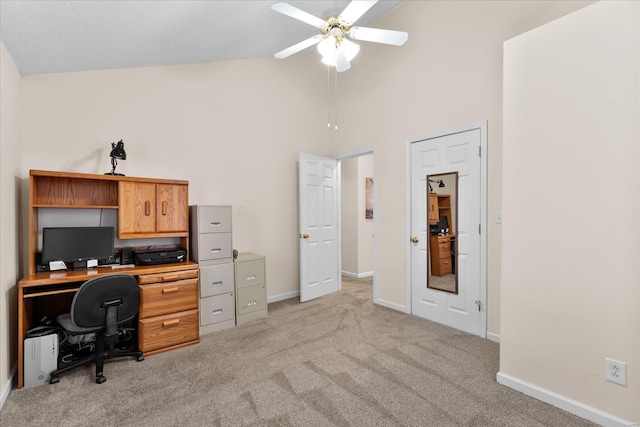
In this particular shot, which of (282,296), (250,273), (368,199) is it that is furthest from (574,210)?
(368,199)

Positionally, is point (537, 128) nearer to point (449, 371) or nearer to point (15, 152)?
point (449, 371)

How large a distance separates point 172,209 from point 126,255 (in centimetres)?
63

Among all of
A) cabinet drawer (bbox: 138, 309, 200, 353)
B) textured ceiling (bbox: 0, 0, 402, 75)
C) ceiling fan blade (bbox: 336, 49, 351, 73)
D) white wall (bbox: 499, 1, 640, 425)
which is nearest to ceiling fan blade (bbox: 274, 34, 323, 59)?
ceiling fan blade (bbox: 336, 49, 351, 73)

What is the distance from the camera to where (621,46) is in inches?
68.4

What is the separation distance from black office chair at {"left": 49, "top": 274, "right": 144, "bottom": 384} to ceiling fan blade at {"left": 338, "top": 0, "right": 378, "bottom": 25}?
2.65 m

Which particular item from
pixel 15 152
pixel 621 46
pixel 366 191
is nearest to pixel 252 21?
pixel 15 152

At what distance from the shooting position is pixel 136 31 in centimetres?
255

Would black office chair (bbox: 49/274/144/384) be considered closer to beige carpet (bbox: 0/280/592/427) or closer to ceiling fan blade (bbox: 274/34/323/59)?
beige carpet (bbox: 0/280/592/427)

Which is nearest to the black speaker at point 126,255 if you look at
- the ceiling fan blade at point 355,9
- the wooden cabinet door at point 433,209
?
the ceiling fan blade at point 355,9

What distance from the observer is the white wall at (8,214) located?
214 centimetres

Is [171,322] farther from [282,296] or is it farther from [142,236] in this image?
[282,296]

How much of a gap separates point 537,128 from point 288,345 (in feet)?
8.91

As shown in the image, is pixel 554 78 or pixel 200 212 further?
pixel 200 212

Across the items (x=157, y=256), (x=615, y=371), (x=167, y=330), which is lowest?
(x=167, y=330)
